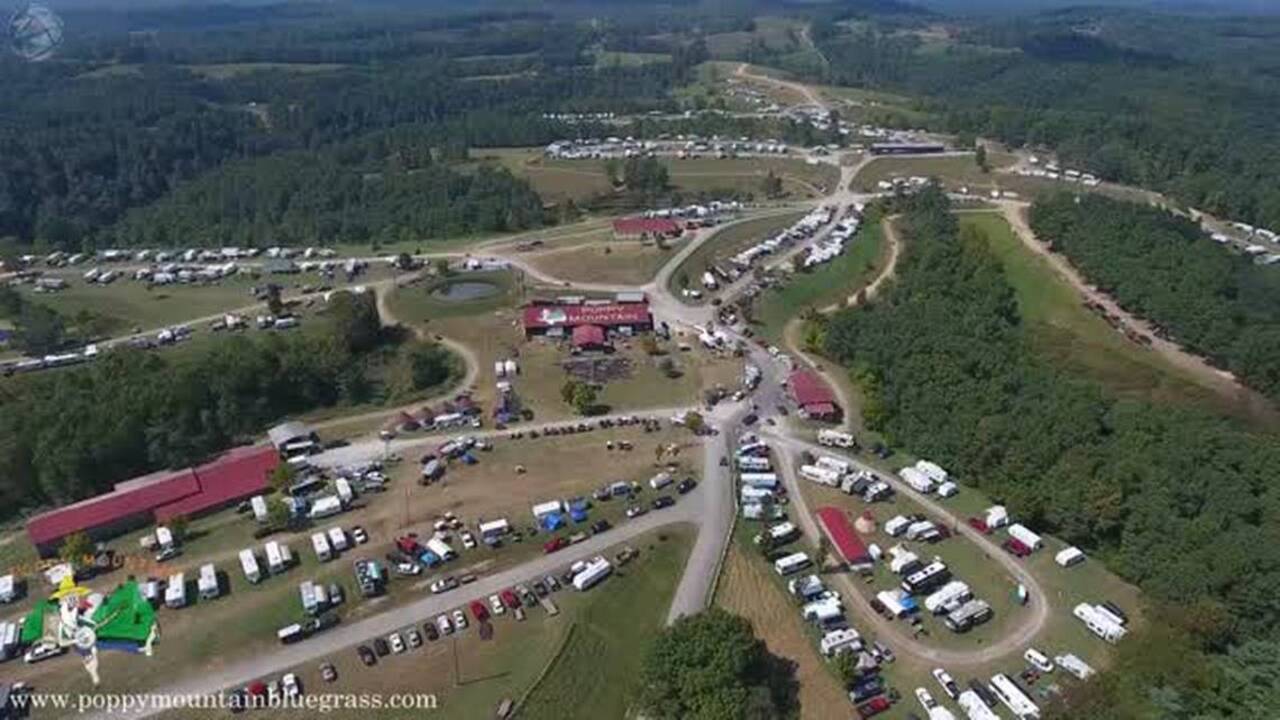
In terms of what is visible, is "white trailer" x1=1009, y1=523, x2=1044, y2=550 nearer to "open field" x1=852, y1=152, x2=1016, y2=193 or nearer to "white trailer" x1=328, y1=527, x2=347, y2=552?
"white trailer" x1=328, y1=527, x2=347, y2=552

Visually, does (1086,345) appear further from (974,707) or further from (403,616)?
(403,616)

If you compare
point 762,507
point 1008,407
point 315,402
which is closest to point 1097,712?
point 762,507

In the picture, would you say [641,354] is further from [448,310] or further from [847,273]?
[847,273]

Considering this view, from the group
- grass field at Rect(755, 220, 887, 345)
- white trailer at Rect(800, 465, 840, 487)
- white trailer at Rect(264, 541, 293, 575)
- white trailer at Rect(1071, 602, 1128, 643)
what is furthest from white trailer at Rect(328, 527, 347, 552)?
grass field at Rect(755, 220, 887, 345)

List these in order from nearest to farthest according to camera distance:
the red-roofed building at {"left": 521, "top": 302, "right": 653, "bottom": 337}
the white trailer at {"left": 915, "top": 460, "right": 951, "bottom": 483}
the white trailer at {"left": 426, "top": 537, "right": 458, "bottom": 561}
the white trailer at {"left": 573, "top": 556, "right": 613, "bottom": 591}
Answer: the white trailer at {"left": 573, "top": 556, "right": 613, "bottom": 591} < the white trailer at {"left": 426, "top": 537, "right": 458, "bottom": 561} < the white trailer at {"left": 915, "top": 460, "right": 951, "bottom": 483} < the red-roofed building at {"left": 521, "top": 302, "right": 653, "bottom": 337}

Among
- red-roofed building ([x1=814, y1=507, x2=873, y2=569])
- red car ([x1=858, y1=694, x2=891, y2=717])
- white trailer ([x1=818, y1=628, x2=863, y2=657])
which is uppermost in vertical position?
red-roofed building ([x1=814, y1=507, x2=873, y2=569])

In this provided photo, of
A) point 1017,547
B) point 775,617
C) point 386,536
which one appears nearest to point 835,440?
point 1017,547
